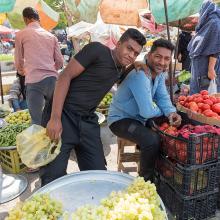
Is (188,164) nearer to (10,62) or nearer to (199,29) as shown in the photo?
(199,29)

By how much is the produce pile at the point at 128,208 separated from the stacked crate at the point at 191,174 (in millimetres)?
913

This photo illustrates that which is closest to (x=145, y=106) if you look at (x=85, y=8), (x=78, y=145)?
(x=78, y=145)

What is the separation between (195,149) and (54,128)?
3.88 ft

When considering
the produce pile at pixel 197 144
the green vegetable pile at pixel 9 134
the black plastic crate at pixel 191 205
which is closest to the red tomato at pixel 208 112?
the produce pile at pixel 197 144

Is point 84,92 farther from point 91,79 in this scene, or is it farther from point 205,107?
point 205,107

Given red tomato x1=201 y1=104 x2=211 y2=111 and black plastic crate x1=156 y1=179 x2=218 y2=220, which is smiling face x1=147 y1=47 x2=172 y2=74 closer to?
red tomato x1=201 y1=104 x2=211 y2=111

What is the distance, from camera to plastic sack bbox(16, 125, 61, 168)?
8.07ft

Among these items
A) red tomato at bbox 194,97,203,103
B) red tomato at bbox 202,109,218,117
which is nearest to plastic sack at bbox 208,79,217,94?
red tomato at bbox 194,97,203,103

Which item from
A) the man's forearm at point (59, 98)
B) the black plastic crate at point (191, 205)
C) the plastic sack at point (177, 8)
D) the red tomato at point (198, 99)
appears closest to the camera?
the man's forearm at point (59, 98)

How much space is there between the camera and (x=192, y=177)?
2.66 m

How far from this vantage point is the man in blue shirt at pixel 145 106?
9.57ft

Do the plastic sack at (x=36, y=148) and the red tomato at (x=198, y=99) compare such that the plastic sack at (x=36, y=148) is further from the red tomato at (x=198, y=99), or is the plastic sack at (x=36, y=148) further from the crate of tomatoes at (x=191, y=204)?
the red tomato at (x=198, y=99)

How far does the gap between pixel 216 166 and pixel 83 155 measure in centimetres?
121

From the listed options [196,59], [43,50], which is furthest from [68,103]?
[196,59]
